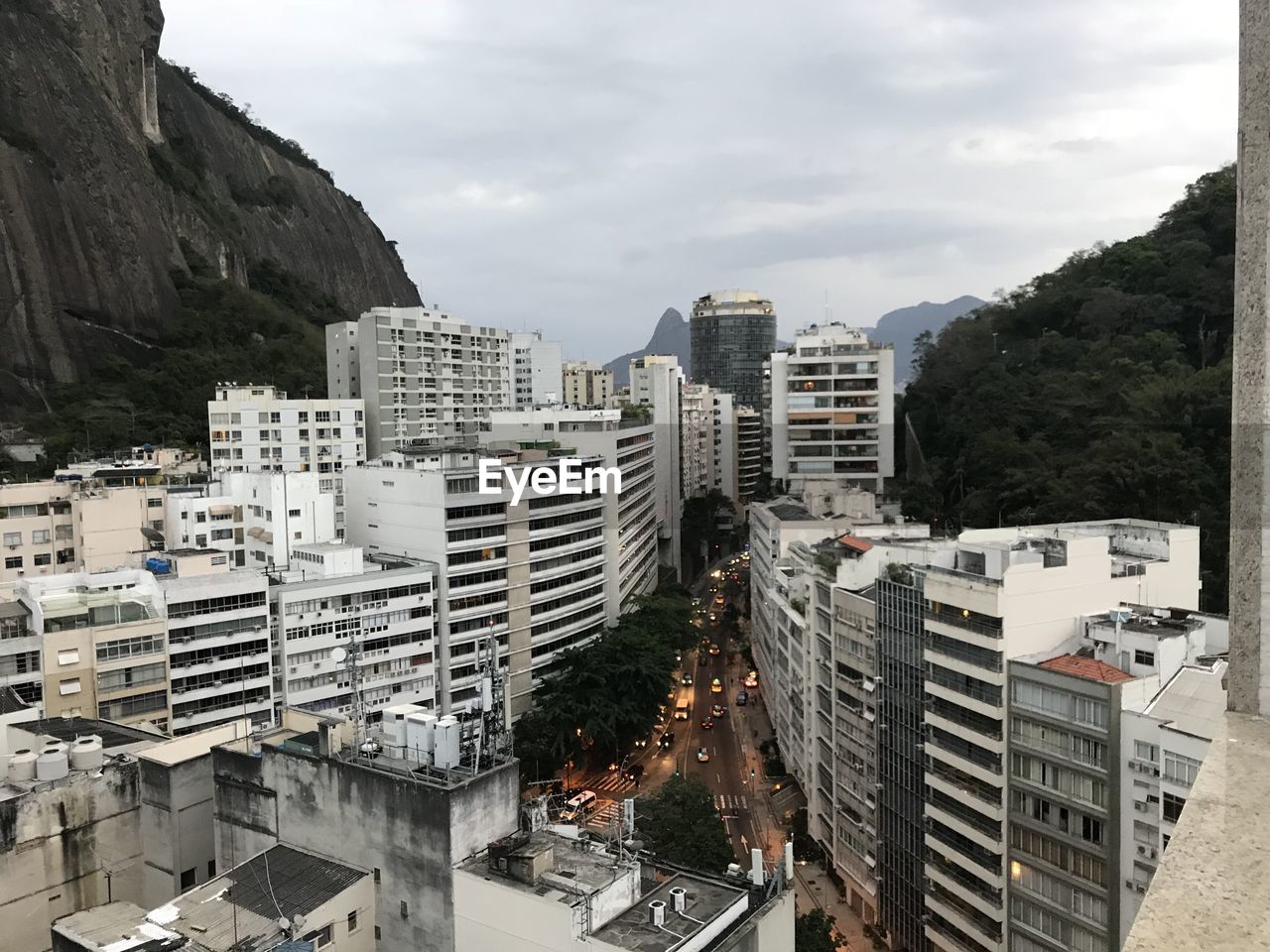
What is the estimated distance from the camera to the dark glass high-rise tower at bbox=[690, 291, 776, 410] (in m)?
128

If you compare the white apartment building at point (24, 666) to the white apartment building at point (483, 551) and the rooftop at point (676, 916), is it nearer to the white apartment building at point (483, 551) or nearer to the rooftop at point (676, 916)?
the white apartment building at point (483, 551)

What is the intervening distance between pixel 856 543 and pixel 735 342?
4041 inches

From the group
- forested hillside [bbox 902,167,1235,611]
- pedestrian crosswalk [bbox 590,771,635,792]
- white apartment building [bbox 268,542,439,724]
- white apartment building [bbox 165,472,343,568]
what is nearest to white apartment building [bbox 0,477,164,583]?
white apartment building [bbox 165,472,343,568]

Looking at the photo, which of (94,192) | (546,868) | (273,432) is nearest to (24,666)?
(546,868)

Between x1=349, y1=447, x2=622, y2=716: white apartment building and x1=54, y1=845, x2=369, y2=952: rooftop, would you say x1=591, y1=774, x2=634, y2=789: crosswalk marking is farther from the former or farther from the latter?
x1=54, y1=845, x2=369, y2=952: rooftop

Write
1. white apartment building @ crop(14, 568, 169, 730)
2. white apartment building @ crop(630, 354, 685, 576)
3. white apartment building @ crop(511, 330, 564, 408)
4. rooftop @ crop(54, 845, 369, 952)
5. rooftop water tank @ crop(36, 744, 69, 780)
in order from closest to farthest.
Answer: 1. rooftop @ crop(54, 845, 369, 952)
2. rooftop water tank @ crop(36, 744, 69, 780)
3. white apartment building @ crop(14, 568, 169, 730)
4. white apartment building @ crop(630, 354, 685, 576)
5. white apartment building @ crop(511, 330, 564, 408)

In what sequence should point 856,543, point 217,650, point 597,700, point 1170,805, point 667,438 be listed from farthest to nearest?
point 667,438 → point 597,700 → point 856,543 → point 217,650 → point 1170,805

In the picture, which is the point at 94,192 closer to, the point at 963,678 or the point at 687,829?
the point at 687,829

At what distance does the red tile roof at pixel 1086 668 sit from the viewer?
19.6 m

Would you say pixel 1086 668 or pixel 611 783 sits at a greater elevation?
pixel 1086 668

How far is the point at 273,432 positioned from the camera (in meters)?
53.3

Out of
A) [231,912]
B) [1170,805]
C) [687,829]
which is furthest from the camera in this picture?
[687,829]

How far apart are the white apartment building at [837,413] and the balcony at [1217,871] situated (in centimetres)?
5116

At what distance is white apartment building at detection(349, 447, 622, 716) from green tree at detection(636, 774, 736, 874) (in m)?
11.4
